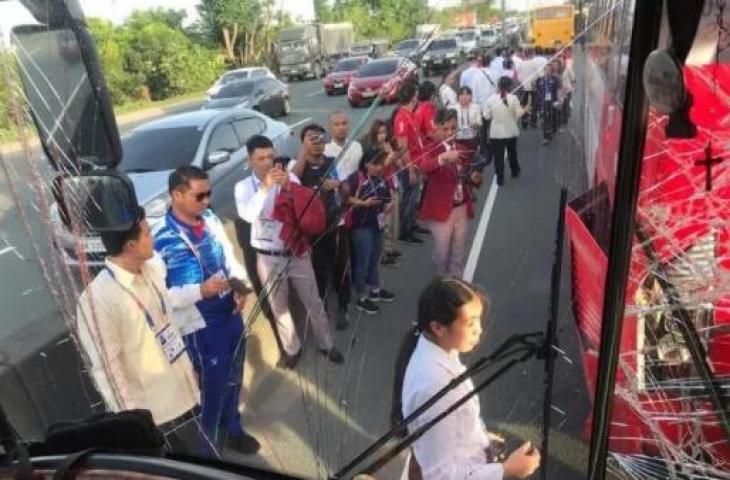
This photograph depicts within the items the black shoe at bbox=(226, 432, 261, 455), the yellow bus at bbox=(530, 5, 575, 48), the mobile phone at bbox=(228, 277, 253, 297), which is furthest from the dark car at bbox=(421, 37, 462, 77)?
the black shoe at bbox=(226, 432, 261, 455)

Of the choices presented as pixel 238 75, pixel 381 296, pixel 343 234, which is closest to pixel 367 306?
pixel 381 296

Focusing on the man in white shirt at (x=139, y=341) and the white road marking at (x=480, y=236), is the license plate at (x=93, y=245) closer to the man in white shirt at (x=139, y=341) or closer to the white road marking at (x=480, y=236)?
the man in white shirt at (x=139, y=341)

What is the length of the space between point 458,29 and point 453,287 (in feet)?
1.37

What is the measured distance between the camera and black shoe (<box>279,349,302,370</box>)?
131cm

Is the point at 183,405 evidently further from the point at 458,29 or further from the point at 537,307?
the point at 458,29

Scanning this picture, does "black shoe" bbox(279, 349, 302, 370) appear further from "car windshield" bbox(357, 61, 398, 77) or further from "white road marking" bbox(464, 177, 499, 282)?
"car windshield" bbox(357, 61, 398, 77)

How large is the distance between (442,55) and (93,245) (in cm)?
90

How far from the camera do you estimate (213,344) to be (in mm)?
1483

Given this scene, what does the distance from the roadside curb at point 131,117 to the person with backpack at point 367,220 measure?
0.59 m

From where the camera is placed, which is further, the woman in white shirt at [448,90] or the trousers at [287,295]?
the trousers at [287,295]

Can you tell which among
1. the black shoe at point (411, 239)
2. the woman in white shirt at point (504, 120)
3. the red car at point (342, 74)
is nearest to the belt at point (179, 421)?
the black shoe at point (411, 239)

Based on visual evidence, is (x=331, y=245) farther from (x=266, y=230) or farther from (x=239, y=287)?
(x=239, y=287)

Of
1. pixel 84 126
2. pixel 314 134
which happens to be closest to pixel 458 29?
pixel 314 134

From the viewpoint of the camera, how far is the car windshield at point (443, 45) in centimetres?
112
